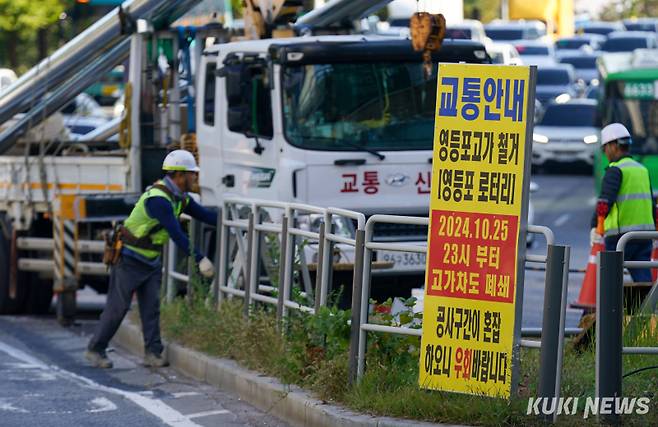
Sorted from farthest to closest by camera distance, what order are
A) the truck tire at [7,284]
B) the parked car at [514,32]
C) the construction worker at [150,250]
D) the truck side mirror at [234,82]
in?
1. the parked car at [514,32]
2. the truck tire at [7,284]
3. the truck side mirror at [234,82]
4. the construction worker at [150,250]

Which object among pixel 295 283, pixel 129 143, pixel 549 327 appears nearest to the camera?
pixel 549 327

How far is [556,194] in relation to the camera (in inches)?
1249

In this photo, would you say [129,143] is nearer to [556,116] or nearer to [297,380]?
[297,380]

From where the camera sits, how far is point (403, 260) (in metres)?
12.8

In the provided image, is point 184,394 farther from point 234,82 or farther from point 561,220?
point 561,220

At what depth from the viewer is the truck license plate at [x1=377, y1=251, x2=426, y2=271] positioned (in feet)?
41.5

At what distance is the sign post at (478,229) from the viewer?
827cm

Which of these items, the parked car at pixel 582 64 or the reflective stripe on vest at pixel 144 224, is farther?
the parked car at pixel 582 64

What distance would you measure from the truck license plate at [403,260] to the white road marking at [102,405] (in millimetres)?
2919

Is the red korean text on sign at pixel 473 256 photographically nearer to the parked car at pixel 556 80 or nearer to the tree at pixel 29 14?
the tree at pixel 29 14

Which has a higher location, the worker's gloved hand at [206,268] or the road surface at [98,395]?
the worker's gloved hand at [206,268]

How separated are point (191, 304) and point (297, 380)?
2.89 meters

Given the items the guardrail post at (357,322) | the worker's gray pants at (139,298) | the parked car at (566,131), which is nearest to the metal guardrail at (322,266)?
the guardrail post at (357,322)

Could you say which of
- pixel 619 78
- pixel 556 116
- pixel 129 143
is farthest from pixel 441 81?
pixel 556 116
